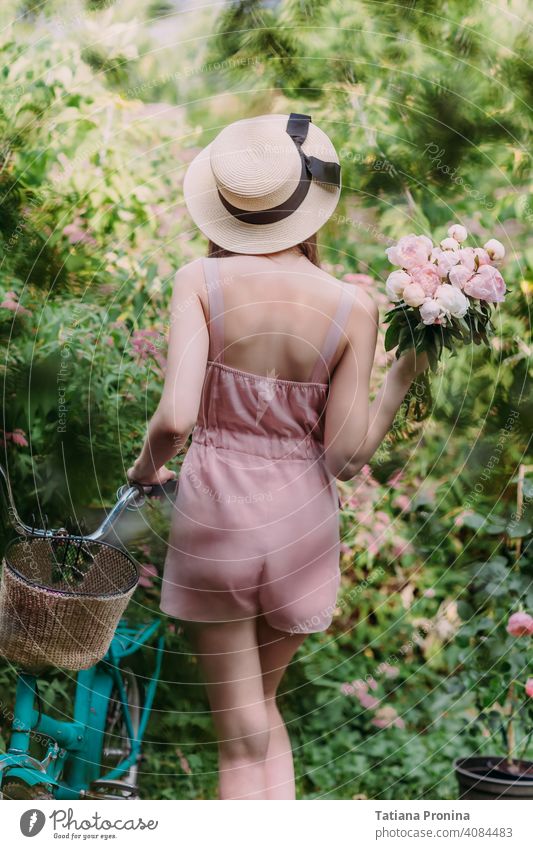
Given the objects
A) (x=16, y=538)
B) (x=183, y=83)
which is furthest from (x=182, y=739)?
(x=183, y=83)

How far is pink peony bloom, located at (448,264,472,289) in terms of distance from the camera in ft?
9.46

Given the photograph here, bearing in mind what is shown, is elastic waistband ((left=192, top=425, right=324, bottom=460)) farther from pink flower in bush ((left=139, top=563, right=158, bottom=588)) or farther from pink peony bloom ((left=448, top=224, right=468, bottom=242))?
pink peony bloom ((left=448, top=224, right=468, bottom=242))

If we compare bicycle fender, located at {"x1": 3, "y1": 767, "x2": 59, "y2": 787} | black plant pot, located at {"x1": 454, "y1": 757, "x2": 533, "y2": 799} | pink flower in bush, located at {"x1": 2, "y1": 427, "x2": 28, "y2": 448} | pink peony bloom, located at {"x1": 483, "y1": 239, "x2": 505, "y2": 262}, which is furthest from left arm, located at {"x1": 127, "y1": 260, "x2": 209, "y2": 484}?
black plant pot, located at {"x1": 454, "y1": 757, "x2": 533, "y2": 799}

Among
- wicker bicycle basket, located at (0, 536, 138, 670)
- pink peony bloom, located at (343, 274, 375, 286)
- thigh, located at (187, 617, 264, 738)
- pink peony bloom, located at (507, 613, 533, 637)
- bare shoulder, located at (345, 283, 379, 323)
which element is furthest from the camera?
pink peony bloom, located at (507, 613, 533, 637)

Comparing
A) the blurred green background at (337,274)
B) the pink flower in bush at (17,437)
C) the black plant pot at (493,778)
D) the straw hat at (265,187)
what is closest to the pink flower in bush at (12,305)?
the blurred green background at (337,274)

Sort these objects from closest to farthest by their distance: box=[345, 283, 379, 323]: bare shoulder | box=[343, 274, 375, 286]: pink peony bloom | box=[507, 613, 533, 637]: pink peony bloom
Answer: box=[345, 283, 379, 323]: bare shoulder
box=[343, 274, 375, 286]: pink peony bloom
box=[507, 613, 533, 637]: pink peony bloom

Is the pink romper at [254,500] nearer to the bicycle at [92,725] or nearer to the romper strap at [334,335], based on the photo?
the romper strap at [334,335]

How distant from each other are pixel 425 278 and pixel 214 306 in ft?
1.74

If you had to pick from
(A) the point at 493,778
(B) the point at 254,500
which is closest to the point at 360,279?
(B) the point at 254,500

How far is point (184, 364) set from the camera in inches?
112

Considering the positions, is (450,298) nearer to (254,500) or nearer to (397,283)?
(397,283)

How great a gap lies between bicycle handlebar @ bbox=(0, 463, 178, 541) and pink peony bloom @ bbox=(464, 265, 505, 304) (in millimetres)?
909

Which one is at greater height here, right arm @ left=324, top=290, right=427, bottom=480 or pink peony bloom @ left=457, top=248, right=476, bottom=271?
pink peony bloom @ left=457, top=248, right=476, bottom=271
